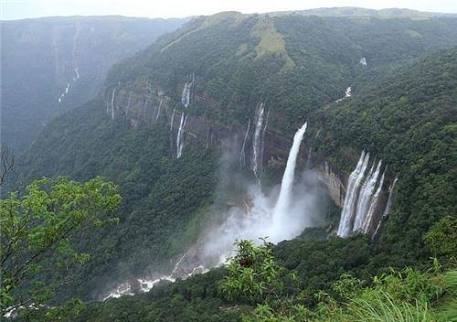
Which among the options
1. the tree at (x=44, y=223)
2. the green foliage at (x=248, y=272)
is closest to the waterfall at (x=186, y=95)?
the tree at (x=44, y=223)

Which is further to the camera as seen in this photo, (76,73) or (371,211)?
(76,73)

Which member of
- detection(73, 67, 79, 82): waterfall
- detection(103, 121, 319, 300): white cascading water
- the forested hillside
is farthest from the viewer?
detection(73, 67, 79, 82): waterfall

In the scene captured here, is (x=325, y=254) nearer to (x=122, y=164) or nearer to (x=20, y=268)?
(x=20, y=268)

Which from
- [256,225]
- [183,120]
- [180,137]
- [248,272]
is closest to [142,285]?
[256,225]

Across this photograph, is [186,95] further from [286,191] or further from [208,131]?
[286,191]

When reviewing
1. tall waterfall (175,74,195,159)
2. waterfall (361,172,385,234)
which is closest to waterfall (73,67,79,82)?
tall waterfall (175,74,195,159)

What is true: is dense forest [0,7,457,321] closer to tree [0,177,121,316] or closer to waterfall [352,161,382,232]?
tree [0,177,121,316]
